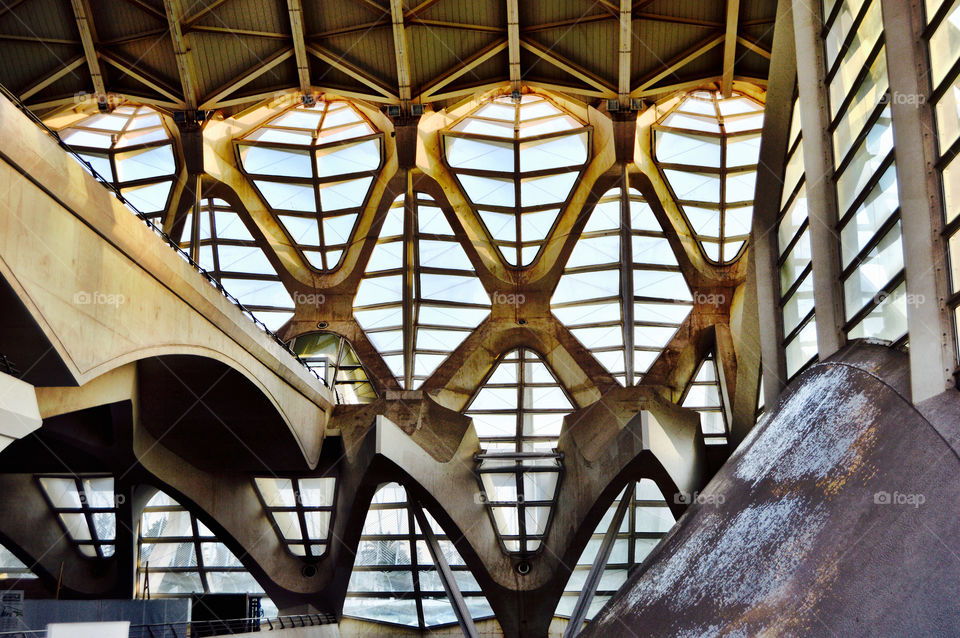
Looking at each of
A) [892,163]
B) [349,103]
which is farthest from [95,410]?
[892,163]

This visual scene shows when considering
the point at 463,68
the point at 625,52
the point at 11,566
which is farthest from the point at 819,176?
the point at 11,566

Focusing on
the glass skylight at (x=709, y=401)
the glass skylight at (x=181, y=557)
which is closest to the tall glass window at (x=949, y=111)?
the glass skylight at (x=709, y=401)

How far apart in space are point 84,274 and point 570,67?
18739 mm

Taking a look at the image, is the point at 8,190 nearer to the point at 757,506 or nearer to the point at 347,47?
the point at 757,506

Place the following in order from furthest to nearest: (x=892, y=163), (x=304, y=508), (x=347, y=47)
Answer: (x=304, y=508) < (x=347, y=47) < (x=892, y=163)

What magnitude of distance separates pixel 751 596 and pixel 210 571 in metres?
30.4

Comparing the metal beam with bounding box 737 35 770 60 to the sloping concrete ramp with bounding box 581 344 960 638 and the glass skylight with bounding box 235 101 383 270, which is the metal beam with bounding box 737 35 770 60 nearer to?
the glass skylight with bounding box 235 101 383 270

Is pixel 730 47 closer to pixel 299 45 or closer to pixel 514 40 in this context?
pixel 514 40

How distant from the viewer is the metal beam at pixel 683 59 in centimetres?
2845

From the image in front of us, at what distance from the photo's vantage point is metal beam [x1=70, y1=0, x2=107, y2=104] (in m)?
26.8

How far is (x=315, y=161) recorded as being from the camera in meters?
33.9

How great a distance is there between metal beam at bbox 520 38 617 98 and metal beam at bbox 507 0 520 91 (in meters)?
0.58

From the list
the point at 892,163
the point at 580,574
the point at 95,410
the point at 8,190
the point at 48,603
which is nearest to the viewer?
the point at 8,190

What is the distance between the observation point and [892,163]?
1418 centimetres
